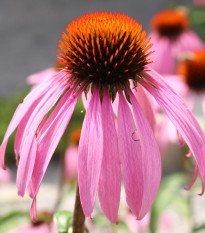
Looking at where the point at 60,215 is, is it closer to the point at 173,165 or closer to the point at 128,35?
the point at 128,35

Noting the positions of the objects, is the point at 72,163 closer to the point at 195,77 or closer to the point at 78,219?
the point at 195,77

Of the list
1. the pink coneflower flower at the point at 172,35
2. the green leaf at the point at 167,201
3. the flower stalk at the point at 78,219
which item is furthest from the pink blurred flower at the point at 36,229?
the pink coneflower flower at the point at 172,35

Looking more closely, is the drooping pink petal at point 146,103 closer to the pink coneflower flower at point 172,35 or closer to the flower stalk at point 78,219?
the flower stalk at point 78,219

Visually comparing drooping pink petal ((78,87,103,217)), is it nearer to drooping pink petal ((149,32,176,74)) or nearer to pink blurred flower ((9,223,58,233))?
pink blurred flower ((9,223,58,233))

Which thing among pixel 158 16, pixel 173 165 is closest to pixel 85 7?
pixel 173 165

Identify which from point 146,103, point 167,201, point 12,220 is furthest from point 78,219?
point 167,201

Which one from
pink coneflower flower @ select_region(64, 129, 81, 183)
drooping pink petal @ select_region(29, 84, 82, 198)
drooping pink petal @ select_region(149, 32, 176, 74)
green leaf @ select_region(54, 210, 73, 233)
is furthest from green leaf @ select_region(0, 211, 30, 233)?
drooping pink petal @ select_region(149, 32, 176, 74)
